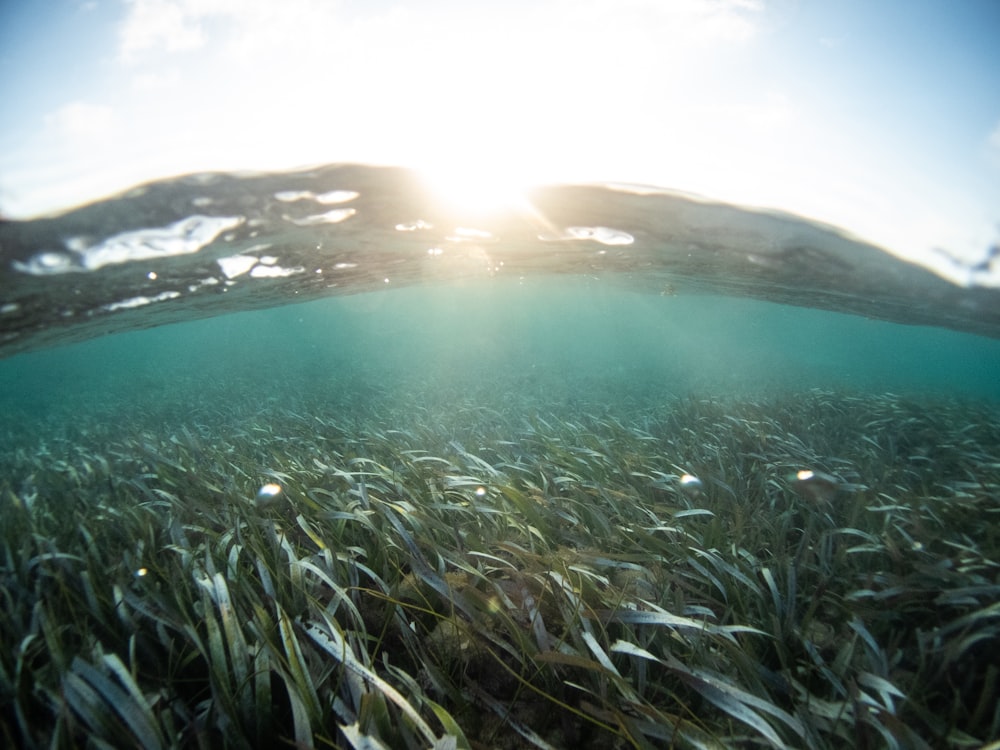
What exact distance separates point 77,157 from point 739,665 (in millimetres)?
7339

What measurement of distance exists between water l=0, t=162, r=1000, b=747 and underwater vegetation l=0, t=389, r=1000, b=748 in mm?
28

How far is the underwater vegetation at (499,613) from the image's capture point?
1.77 meters

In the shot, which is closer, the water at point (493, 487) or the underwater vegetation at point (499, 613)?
the underwater vegetation at point (499, 613)

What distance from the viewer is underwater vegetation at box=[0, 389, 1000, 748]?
5.80 ft

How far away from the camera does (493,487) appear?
431 centimetres

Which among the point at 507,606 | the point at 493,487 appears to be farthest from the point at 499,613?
the point at 493,487

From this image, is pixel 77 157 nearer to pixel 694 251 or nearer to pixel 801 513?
pixel 801 513

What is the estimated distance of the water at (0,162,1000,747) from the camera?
86.8 inches

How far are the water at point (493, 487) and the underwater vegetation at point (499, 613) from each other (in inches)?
1.1

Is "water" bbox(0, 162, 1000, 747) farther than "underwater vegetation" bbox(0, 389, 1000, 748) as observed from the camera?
Yes

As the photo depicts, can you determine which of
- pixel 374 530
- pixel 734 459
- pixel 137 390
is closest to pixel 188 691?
pixel 374 530

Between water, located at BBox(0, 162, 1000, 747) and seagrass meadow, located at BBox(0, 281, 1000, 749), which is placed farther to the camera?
water, located at BBox(0, 162, 1000, 747)

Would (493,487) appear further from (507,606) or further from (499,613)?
(499,613)

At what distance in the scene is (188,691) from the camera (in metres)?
2.04
